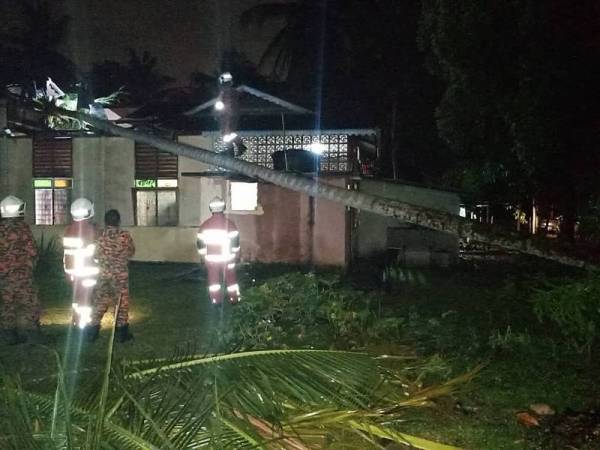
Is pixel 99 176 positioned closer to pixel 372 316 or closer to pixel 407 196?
pixel 407 196

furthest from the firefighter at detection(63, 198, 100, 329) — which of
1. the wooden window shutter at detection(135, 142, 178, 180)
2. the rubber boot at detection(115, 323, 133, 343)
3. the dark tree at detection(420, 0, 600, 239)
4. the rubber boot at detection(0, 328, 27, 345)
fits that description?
the wooden window shutter at detection(135, 142, 178, 180)

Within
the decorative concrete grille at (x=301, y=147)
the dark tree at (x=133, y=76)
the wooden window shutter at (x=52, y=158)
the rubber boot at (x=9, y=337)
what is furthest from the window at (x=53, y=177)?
the dark tree at (x=133, y=76)

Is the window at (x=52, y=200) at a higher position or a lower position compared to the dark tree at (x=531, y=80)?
lower

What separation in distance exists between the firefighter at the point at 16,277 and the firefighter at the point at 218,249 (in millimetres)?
2362

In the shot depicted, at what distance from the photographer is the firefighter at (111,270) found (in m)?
7.59

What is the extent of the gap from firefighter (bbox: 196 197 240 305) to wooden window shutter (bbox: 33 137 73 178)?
9.52m

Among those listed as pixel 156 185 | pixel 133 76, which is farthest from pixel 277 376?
pixel 133 76

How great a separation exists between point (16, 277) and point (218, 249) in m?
2.68

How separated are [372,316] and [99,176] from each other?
11.5 m

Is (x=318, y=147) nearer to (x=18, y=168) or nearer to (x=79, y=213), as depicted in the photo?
(x=18, y=168)

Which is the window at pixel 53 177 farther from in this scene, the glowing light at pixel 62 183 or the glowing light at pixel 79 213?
the glowing light at pixel 79 213

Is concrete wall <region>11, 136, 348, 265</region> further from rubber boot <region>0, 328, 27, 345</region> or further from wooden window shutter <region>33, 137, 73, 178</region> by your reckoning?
rubber boot <region>0, 328, 27, 345</region>

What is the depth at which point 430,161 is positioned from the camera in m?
32.4

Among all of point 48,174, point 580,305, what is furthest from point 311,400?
Answer: point 48,174
